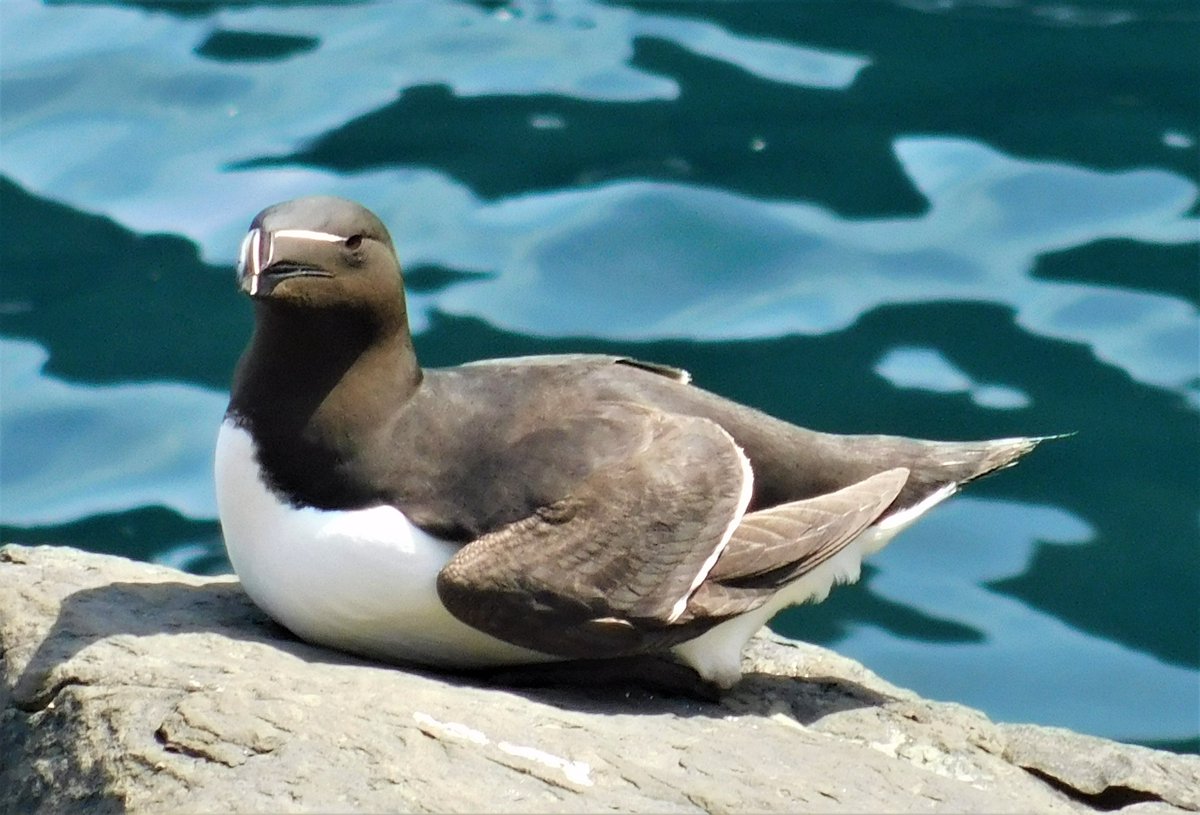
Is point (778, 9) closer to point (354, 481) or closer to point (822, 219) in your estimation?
point (822, 219)

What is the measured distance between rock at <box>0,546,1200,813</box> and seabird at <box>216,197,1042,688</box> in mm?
162

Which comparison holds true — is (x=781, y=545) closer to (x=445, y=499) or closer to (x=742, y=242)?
(x=445, y=499)

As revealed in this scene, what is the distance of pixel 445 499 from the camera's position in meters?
4.70

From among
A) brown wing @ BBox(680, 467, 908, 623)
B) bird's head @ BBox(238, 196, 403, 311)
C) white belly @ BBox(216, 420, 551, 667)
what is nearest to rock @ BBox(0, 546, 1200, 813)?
white belly @ BBox(216, 420, 551, 667)

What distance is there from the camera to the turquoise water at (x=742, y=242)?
7.38 metres

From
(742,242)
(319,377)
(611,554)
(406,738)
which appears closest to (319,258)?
(319,377)

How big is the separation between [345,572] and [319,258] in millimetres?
730

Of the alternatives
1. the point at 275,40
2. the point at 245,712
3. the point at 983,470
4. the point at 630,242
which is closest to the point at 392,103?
the point at 275,40

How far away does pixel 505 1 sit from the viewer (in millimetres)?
10664


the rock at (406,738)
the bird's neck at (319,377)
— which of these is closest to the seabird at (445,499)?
the bird's neck at (319,377)

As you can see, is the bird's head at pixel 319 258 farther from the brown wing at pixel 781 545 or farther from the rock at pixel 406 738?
the brown wing at pixel 781 545

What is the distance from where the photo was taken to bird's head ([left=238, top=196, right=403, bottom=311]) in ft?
15.0

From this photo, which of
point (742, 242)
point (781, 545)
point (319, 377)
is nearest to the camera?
point (319, 377)

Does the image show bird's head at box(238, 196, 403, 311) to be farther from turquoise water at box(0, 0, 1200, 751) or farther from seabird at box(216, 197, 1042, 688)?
turquoise water at box(0, 0, 1200, 751)
